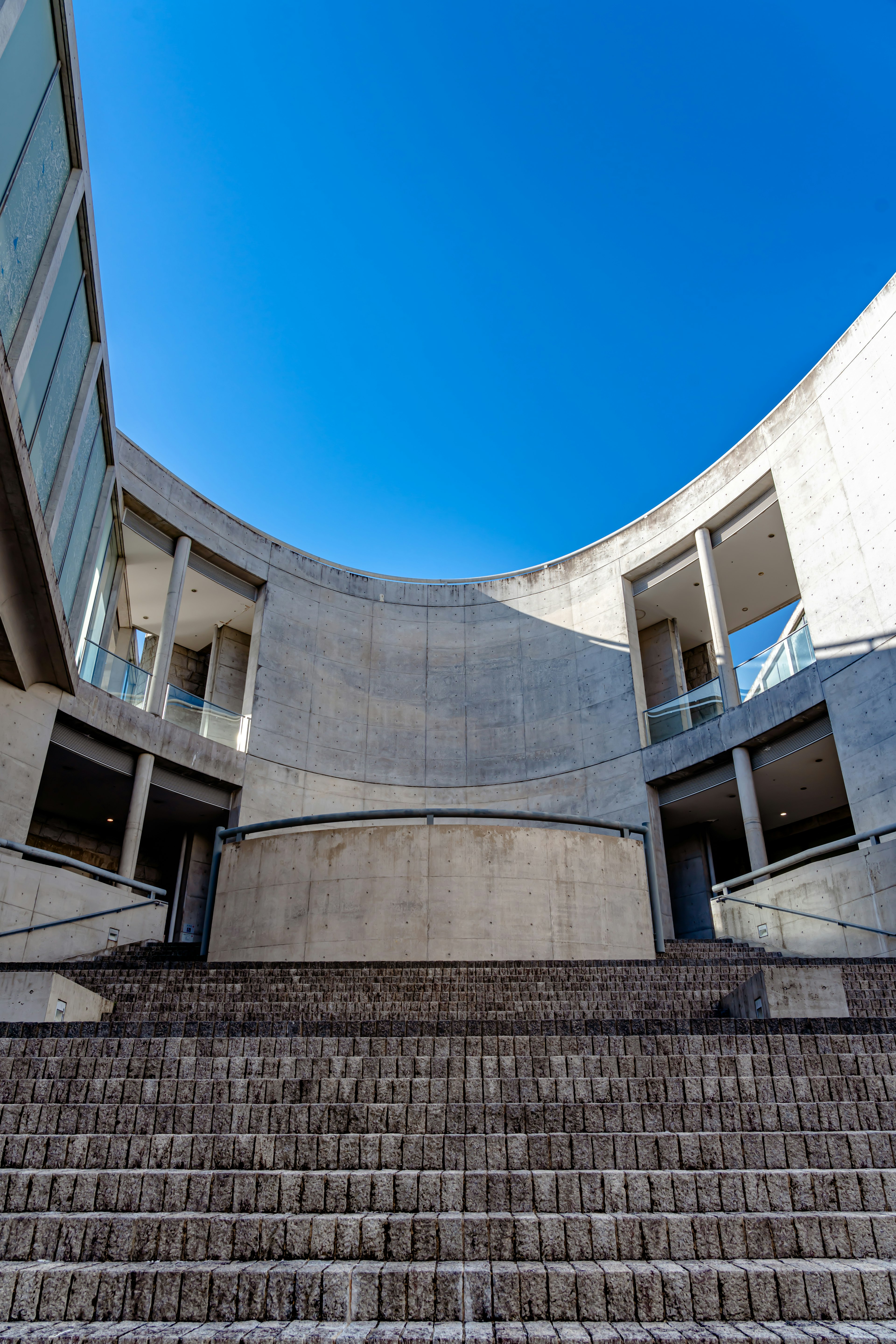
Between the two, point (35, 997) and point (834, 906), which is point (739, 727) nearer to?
point (834, 906)

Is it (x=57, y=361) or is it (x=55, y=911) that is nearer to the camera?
(x=57, y=361)

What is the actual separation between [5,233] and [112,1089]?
30.1 feet

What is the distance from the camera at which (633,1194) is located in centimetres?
370

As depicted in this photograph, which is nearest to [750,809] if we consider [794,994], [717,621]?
[717,621]

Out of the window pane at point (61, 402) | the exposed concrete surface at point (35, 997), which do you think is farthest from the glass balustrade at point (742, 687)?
the exposed concrete surface at point (35, 997)

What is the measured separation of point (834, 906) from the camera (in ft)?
44.2

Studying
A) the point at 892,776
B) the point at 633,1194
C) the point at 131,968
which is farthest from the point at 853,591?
the point at 633,1194

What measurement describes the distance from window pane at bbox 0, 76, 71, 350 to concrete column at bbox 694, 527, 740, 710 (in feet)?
54.2

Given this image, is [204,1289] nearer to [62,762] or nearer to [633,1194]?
[633,1194]

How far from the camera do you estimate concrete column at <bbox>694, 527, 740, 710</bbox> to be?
20844mm

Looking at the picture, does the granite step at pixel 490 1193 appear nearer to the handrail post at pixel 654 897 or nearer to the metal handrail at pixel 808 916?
the handrail post at pixel 654 897

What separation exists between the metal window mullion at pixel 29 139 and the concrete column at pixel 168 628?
12.7 m

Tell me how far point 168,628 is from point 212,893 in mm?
11796

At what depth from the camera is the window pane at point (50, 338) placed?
11062 mm
